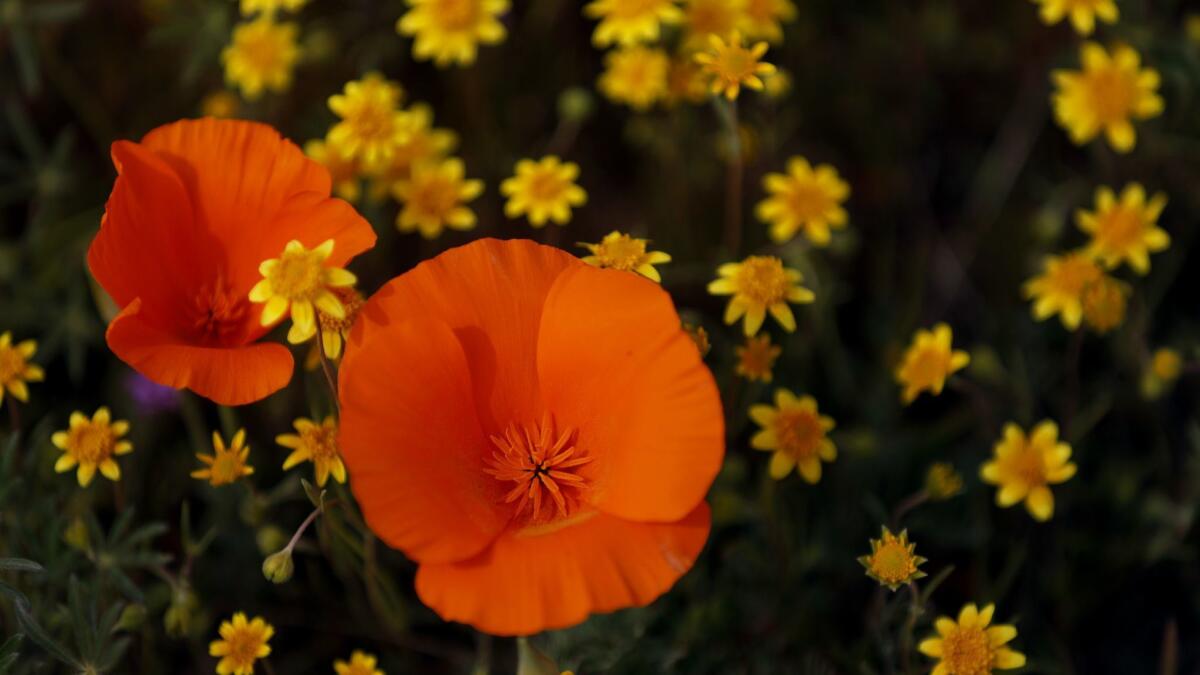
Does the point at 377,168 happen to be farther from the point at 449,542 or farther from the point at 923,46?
the point at 923,46

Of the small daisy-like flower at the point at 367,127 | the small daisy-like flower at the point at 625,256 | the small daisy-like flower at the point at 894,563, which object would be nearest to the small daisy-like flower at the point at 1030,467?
the small daisy-like flower at the point at 894,563

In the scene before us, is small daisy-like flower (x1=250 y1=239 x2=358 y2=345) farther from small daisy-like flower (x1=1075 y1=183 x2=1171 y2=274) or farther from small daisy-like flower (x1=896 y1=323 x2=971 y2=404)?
small daisy-like flower (x1=1075 y1=183 x2=1171 y2=274)

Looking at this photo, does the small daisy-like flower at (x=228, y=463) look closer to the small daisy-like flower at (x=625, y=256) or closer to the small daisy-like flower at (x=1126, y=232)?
the small daisy-like flower at (x=625, y=256)

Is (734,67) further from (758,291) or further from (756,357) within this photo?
(756,357)

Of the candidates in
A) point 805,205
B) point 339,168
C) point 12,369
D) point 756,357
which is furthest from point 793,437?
point 12,369

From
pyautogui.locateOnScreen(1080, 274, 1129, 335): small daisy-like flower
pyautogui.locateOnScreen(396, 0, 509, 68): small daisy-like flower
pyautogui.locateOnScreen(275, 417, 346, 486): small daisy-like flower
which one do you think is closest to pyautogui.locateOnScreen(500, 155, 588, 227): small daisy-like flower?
pyautogui.locateOnScreen(396, 0, 509, 68): small daisy-like flower
